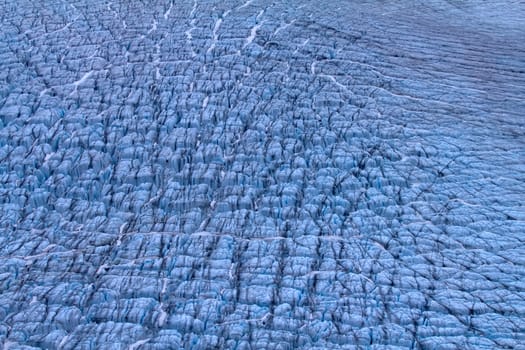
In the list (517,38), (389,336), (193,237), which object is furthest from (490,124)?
(193,237)

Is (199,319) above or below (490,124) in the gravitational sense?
below

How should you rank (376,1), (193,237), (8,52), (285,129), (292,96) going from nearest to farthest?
(193,237), (285,129), (292,96), (8,52), (376,1)

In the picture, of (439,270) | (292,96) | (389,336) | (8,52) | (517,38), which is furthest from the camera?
(517,38)

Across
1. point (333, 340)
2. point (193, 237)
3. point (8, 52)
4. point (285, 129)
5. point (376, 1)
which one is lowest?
point (333, 340)

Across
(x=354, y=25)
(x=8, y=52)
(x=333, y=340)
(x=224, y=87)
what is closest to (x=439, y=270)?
(x=333, y=340)

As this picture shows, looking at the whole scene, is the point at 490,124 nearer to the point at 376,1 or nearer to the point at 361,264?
the point at 361,264

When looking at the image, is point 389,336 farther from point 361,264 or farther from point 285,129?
point 285,129

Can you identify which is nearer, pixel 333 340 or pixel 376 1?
pixel 333 340
